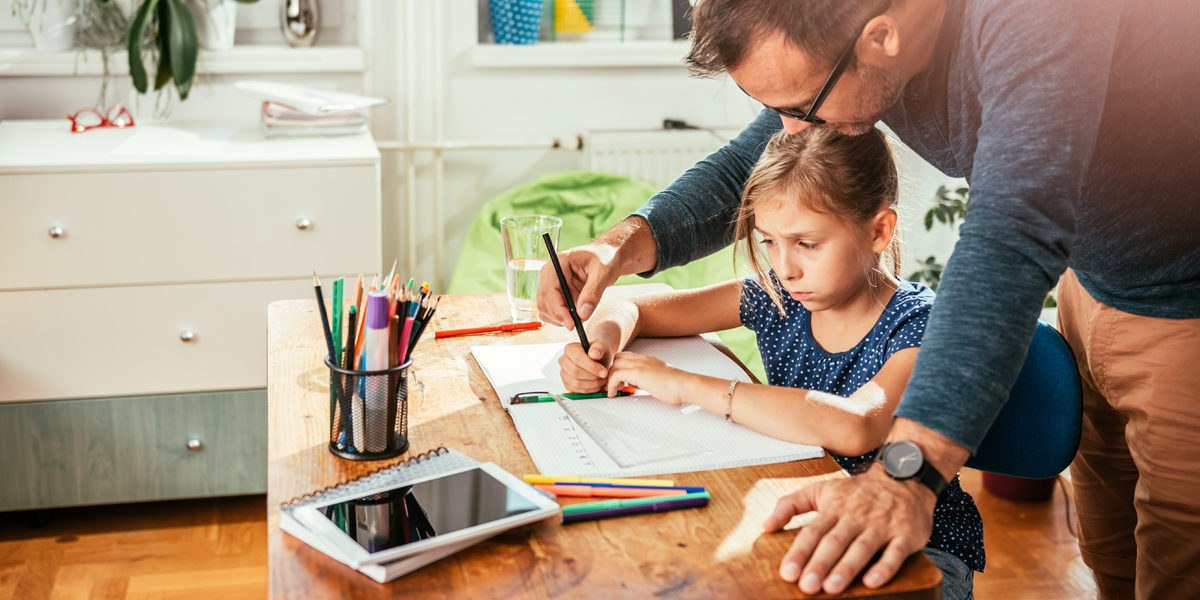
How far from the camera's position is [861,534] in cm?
77

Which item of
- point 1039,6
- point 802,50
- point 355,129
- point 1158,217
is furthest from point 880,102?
point 355,129

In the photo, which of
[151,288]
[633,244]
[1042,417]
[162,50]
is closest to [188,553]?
[151,288]

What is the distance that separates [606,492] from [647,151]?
208 centimetres

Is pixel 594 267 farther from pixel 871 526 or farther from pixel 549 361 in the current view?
pixel 871 526

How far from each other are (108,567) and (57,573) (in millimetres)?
102

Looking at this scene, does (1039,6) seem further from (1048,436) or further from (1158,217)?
(1048,436)

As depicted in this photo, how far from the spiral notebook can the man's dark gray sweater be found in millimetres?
410

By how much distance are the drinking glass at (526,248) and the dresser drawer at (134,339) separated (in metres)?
1.02

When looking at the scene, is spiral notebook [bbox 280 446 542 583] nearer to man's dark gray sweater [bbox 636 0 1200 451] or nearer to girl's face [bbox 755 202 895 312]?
man's dark gray sweater [bbox 636 0 1200 451]

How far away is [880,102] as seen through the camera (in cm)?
104

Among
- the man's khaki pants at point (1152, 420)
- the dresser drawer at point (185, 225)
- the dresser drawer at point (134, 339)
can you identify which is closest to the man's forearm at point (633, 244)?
the man's khaki pants at point (1152, 420)

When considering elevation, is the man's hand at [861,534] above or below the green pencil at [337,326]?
below

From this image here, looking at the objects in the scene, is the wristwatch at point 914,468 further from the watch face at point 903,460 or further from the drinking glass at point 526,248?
the drinking glass at point 526,248

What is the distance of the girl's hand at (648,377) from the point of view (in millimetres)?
1123
